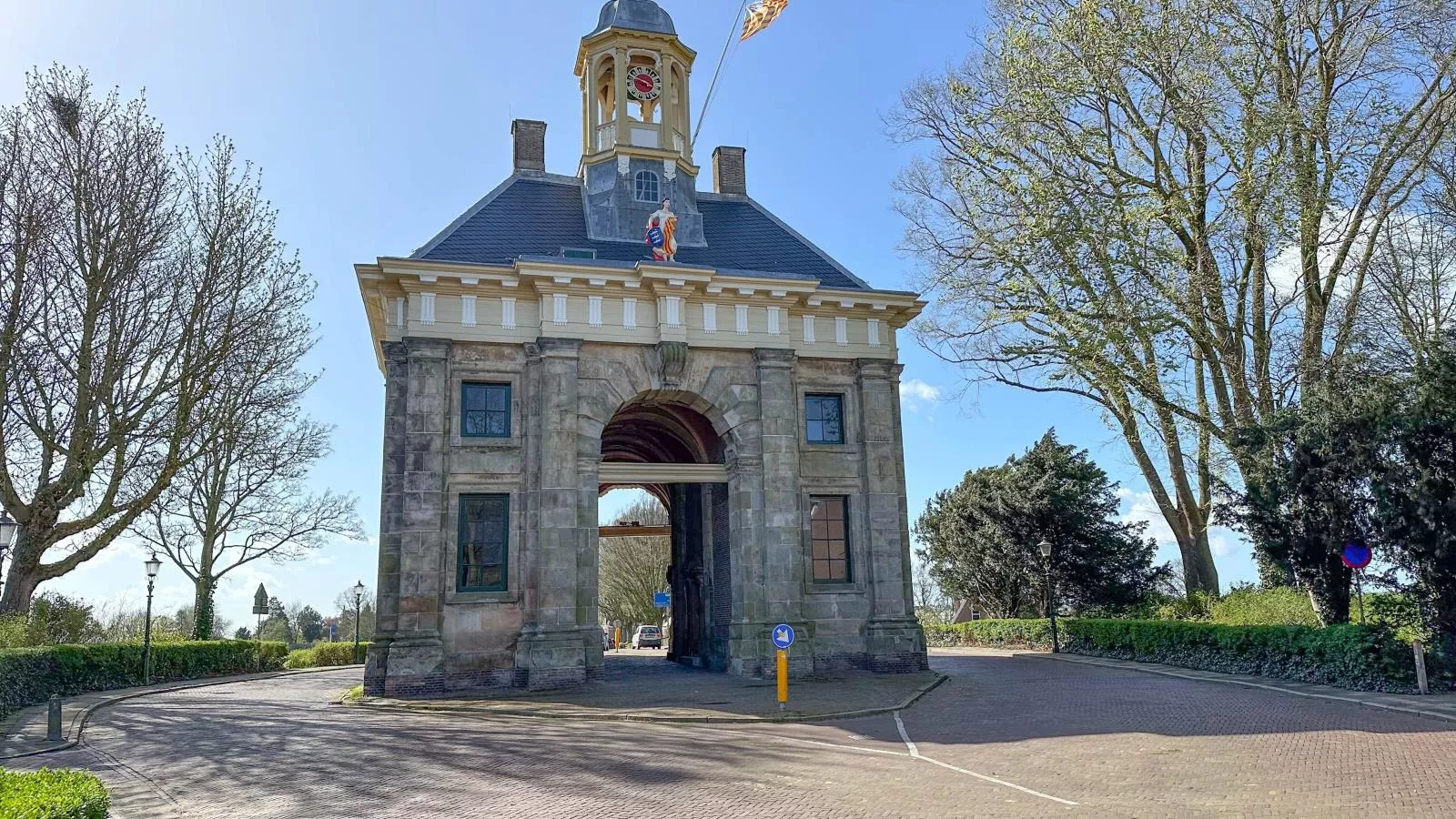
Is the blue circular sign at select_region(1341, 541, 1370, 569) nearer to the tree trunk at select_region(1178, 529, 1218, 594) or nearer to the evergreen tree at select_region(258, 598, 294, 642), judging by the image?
the tree trunk at select_region(1178, 529, 1218, 594)

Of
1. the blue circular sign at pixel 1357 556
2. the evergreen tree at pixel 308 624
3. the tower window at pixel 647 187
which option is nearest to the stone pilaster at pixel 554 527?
the tower window at pixel 647 187

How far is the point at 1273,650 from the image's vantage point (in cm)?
1986

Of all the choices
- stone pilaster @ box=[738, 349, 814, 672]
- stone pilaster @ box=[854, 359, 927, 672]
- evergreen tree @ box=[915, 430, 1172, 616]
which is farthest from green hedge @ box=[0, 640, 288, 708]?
evergreen tree @ box=[915, 430, 1172, 616]

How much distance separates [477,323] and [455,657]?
23.7 feet

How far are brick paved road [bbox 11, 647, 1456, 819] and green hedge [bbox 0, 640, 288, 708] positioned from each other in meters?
2.33

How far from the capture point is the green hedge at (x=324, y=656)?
41.3m

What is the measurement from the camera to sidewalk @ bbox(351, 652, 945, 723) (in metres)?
16.0

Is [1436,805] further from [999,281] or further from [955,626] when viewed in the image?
[955,626]

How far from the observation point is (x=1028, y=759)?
452 inches

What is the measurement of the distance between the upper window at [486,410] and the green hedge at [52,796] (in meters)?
13.9

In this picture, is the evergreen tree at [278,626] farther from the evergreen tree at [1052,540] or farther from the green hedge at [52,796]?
the green hedge at [52,796]

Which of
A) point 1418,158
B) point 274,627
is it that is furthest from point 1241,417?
point 274,627

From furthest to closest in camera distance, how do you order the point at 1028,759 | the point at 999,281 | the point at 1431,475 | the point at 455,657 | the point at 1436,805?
the point at 999,281
the point at 455,657
the point at 1431,475
the point at 1028,759
the point at 1436,805

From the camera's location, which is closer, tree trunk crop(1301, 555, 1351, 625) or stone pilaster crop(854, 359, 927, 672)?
tree trunk crop(1301, 555, 1351, 625)
